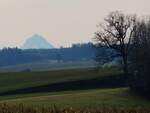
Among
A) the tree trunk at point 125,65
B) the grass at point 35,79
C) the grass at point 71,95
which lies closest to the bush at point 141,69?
the grass at point 71,95

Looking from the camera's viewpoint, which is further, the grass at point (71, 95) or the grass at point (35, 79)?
the grass at point (35, 79)

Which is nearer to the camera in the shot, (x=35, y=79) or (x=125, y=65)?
(x=125, y=65)

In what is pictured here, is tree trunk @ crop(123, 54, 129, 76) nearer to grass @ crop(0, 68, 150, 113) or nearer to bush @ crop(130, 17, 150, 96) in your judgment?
grass @ crop(0, 68, 150, 113)

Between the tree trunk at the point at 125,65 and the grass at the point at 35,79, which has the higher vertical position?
the tree trunk at the point at 125,65

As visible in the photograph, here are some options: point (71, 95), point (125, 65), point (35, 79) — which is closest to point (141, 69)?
point (71, 95)

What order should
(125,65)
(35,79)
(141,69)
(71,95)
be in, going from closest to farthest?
(71,95) → (141,69) → (125,65) → (35,79)

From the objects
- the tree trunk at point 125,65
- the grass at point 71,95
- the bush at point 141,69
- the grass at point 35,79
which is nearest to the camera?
the grass at point 71,95

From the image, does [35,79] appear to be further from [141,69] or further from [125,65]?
[141,69]

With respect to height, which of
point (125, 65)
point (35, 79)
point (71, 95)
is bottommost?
point (71, 95)

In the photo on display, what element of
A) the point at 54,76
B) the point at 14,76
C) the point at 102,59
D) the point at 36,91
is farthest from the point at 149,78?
the point at 14,76

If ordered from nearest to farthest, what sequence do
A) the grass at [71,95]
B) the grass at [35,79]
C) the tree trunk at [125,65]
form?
the grass at [71,95] → the tree trunk at [125,65] → the grass at [35,79]

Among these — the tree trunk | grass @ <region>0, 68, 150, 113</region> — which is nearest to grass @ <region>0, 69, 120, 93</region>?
grass @ <region>0, 68, 150, 113</region>

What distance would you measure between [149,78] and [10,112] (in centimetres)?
4629

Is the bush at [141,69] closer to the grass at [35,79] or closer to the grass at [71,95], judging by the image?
the grass at [71,95]
